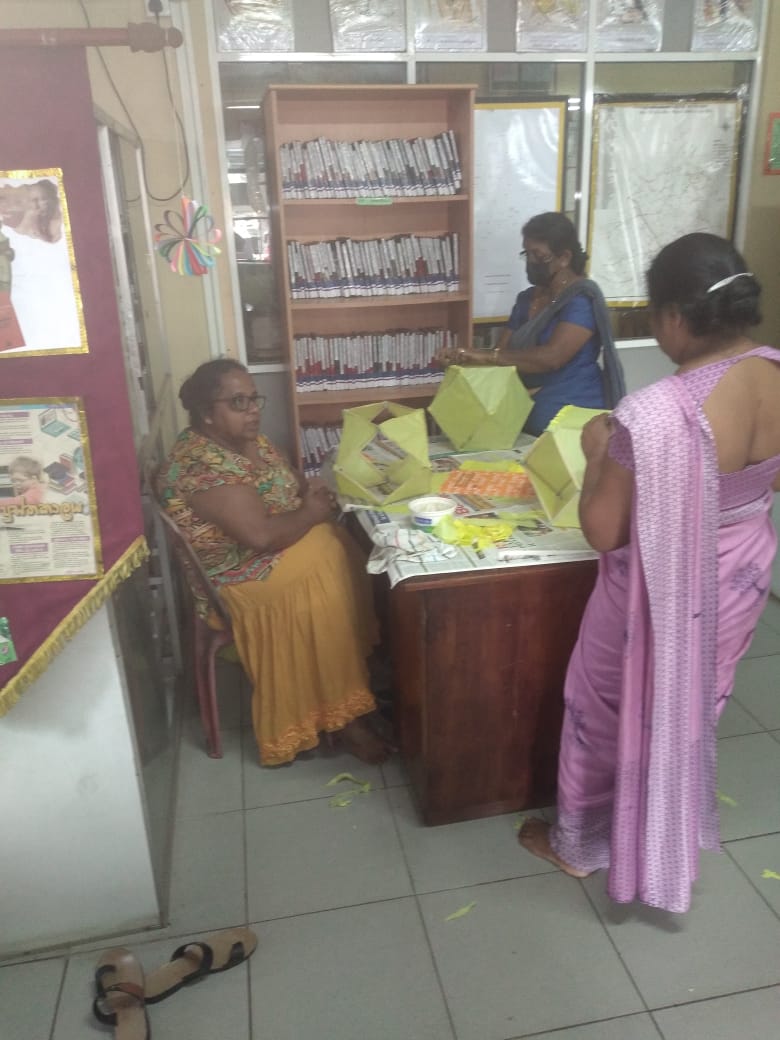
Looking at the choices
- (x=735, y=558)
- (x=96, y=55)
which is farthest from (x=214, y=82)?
(x=735, y=558)

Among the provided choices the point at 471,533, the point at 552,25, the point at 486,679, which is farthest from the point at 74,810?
the point at 552,25

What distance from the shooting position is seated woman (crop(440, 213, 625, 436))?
102 inches

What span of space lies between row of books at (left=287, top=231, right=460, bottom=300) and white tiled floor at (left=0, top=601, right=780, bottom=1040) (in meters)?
2.16

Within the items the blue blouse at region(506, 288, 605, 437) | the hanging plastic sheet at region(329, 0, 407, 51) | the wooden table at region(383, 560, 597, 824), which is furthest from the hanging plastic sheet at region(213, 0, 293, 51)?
the wooden table at region(383, 560, 597, 824)

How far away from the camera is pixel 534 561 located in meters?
1.78

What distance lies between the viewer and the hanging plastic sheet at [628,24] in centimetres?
348

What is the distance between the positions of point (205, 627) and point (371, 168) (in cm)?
214

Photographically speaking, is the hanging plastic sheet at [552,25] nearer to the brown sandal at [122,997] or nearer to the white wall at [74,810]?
the white wall at [74,810]

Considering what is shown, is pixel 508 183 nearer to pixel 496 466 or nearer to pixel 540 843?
pixel 496 466

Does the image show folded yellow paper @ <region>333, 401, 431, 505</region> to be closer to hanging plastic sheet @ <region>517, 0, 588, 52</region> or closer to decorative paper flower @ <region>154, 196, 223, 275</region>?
decorative paper flower @ <region>154, 196, 223, 275</region>

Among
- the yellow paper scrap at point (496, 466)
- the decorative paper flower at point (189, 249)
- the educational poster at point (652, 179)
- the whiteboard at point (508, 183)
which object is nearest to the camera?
the decorative paper flower at point (189, 249)

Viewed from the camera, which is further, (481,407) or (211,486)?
(481,407)

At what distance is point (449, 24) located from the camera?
11.0 ft

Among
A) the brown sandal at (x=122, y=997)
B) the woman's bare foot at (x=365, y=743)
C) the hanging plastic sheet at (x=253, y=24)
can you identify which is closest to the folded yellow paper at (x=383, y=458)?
the woman's bare foot at (x=365, y=743)
